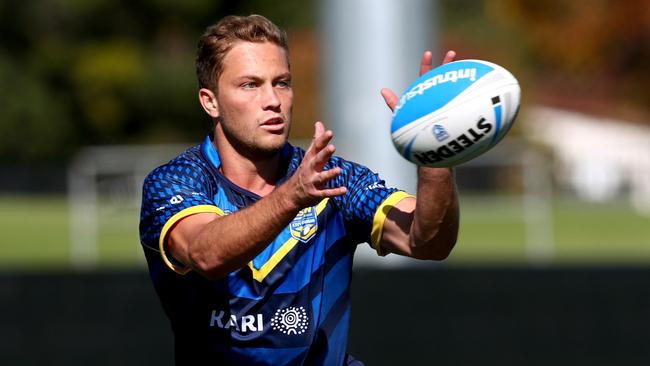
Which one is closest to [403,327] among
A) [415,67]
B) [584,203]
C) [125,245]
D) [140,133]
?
[415,67]

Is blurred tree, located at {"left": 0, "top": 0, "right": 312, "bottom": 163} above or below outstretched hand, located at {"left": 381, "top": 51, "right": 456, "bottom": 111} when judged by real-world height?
above

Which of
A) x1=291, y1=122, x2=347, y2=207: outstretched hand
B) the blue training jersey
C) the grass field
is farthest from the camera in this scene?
the grass field

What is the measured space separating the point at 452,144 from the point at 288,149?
2.91 ft

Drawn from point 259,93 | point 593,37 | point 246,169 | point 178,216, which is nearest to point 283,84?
point 259,93

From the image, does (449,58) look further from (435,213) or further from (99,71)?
(99,71)

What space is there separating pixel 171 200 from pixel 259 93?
20.5 inches

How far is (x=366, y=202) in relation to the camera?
533cm

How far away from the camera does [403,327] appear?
10.4 m

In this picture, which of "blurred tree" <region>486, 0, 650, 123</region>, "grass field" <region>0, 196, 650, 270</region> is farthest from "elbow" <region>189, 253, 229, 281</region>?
"blurred tree" <region>486, 0, 650, 123</region>

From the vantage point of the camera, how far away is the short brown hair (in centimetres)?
511

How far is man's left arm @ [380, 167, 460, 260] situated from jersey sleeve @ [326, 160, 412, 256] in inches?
1.2

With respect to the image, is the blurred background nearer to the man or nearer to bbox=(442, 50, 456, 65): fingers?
the man

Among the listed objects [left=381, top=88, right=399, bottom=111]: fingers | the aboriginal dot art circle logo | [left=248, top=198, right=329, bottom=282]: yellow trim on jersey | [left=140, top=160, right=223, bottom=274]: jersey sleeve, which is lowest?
the aboriginal dot art circle logo

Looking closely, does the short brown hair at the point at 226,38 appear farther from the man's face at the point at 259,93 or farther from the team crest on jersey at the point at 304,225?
the team crest on jersey at the point at 304,225
